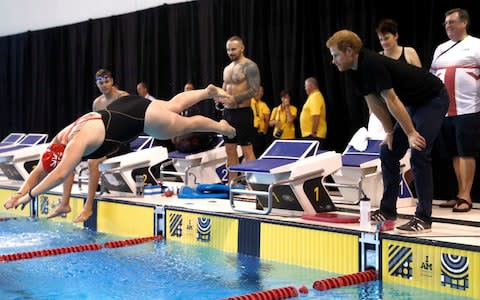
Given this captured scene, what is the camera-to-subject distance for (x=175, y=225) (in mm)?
6277

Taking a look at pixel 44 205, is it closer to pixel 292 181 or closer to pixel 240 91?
pixel 240 91

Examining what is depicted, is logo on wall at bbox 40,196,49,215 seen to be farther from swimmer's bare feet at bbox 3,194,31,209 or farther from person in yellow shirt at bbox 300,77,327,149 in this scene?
swimmer's bare feet at bbox 3,194,31,209

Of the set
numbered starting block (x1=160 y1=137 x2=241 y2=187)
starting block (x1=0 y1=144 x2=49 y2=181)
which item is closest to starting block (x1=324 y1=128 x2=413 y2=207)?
numbered starting block (x1=160 y1=137 x2=241 y2=187)

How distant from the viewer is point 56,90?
45.6 ft

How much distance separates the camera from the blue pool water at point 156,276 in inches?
166

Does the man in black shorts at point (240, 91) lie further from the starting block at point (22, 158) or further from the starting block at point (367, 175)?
the starting block at point (22, 158)

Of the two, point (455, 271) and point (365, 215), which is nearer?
point (455, 271)

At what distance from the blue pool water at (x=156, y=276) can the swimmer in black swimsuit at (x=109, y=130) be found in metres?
0.67

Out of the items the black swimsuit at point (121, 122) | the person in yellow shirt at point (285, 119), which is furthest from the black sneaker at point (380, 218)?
the person in yellow shirt at point (285, 119)

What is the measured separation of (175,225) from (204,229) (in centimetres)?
43

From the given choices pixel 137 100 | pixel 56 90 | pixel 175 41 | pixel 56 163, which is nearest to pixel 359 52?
pixel 137 100

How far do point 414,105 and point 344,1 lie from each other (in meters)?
4.43

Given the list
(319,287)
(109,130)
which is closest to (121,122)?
(109,130)

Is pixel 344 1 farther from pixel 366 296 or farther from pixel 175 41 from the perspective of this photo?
pixel 366 296
